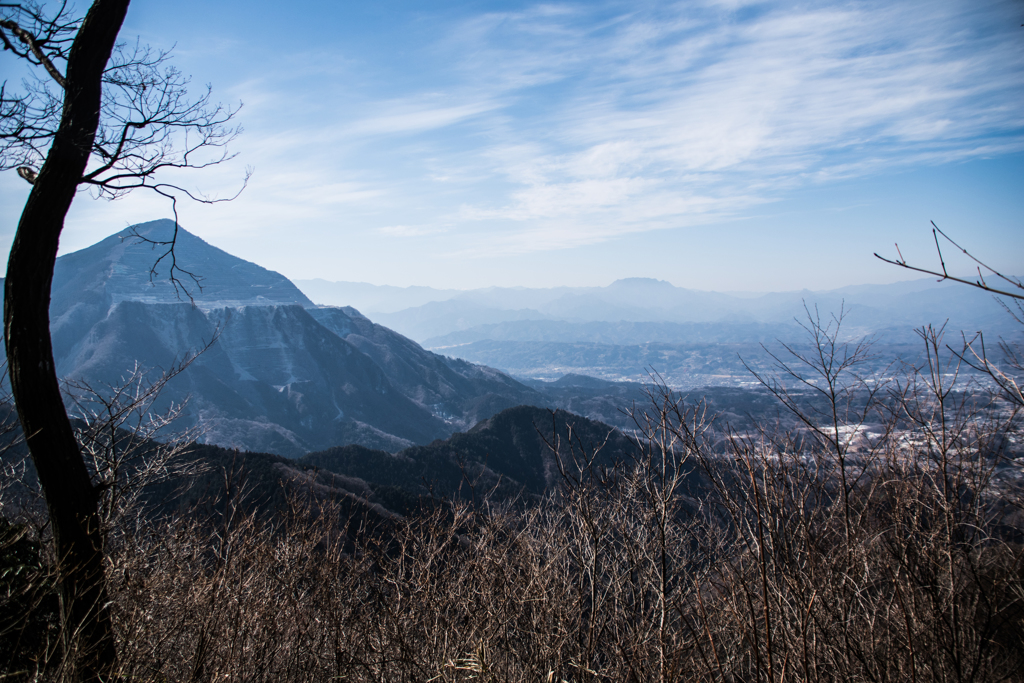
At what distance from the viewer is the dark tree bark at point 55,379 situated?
4141 millimetres

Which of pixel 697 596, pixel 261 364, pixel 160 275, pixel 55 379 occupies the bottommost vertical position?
pixel 261 364

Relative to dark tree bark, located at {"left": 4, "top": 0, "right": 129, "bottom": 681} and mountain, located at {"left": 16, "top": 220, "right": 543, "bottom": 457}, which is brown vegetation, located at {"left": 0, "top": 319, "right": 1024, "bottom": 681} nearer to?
dark tree bark, located at {"left": 4, "top": 0, "right": 129, "bottom": 681}

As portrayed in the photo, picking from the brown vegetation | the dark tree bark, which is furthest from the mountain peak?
the dark tree bark

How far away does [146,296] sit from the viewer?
11188 cm

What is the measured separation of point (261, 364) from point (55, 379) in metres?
117

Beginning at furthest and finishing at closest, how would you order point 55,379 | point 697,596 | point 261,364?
point 261,364 → point 55,379 → point 697,596

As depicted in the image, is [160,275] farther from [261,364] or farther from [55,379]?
[55,379]

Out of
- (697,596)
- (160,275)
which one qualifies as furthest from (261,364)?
(697,596)

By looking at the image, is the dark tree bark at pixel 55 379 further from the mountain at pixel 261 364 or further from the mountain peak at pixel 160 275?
the mountain peak at pixel 160 275

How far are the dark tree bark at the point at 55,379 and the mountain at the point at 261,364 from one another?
244 ft

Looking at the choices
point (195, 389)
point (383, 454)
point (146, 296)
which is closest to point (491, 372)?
point (195, 389)

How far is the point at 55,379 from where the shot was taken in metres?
4.25

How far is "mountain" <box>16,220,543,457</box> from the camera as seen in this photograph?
86.5 meters

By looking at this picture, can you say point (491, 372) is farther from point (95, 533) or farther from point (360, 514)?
point (95, 533)
